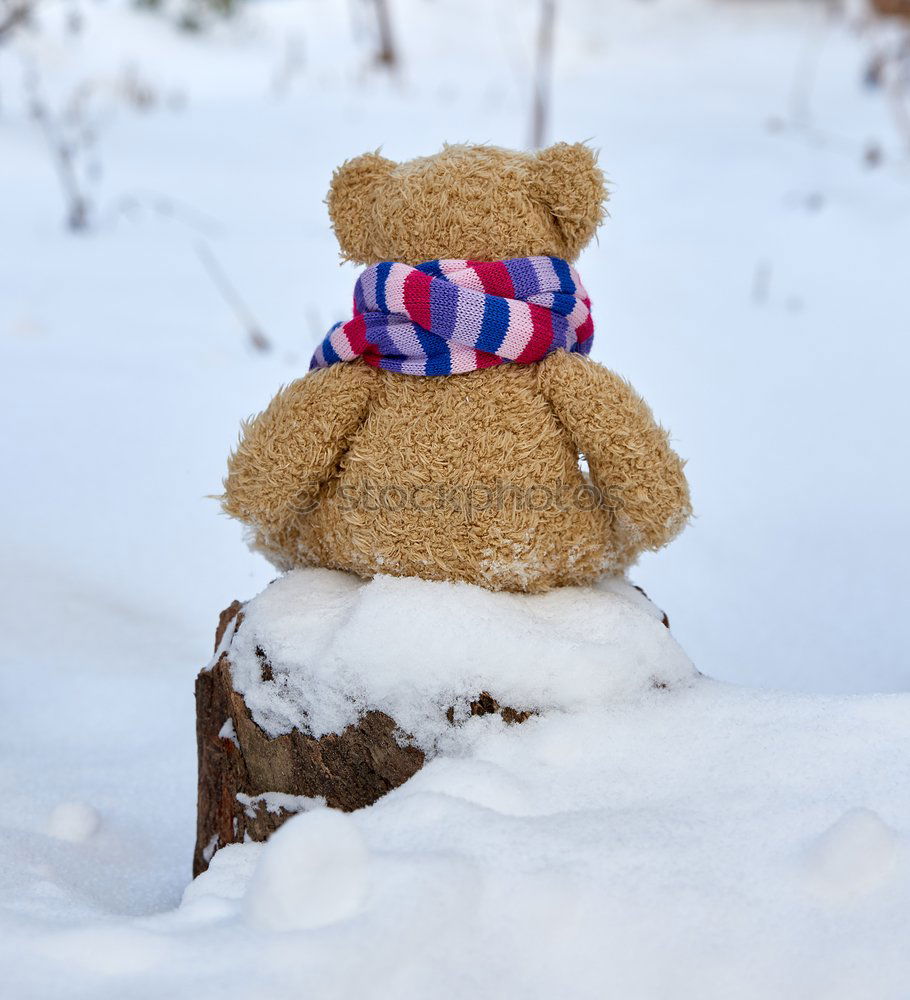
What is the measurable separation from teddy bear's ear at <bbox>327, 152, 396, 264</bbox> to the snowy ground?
0.58m

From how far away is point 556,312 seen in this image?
4.25ft

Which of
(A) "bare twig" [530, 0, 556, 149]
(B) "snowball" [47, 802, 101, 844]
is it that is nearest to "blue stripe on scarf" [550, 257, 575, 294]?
(B) "snowball" [47, 802, 101, 844]

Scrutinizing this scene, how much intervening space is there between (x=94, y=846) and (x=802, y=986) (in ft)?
3.39

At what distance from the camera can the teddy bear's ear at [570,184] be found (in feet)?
4.25

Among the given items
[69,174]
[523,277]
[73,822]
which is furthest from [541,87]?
[73,822]

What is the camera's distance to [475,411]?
1.28 m

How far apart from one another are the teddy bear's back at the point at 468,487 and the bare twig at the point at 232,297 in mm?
1956

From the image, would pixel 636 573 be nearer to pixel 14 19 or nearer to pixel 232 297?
pixel 232 297

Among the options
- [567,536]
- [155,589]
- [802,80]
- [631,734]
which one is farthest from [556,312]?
[802,80]

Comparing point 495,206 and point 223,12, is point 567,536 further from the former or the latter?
point 223,12

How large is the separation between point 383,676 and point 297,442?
1.07ft

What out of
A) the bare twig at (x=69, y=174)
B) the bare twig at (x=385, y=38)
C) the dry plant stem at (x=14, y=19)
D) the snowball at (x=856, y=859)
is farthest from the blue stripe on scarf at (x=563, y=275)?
the bare twig at (x=385, y=38)

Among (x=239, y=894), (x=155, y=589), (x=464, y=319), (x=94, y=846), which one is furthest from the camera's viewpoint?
(x=155, y=589)

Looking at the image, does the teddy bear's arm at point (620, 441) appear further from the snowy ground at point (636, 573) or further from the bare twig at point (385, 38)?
the bare twig at point (385, 38)
